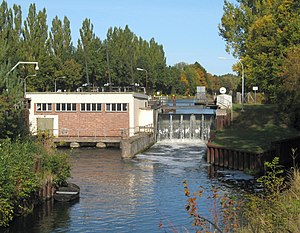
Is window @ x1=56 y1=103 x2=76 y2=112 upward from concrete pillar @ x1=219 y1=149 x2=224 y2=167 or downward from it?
upward

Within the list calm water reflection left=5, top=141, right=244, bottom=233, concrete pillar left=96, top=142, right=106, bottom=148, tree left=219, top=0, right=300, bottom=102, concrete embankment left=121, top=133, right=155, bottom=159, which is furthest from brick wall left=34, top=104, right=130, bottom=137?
tree left=219, top=0, right=300, bottom=102

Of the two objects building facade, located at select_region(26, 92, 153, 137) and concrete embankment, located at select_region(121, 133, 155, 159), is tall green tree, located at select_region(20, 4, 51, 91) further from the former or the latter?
concrete embankment, located at select_region(121, 133, 155, 159)

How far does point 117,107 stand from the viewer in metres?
64.0

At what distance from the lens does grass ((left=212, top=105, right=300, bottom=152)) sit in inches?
1931

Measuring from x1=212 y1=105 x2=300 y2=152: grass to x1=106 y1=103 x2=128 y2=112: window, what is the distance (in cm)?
1130

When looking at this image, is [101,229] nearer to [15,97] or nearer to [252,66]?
[15,97]

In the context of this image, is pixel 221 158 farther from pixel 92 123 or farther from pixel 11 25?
pixel 11 25

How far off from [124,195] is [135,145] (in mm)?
20682

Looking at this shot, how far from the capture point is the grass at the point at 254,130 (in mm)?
49059

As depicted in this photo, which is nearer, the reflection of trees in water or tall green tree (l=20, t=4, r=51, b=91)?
the reflection of trees in water

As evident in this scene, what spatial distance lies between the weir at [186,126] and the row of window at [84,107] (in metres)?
7.57

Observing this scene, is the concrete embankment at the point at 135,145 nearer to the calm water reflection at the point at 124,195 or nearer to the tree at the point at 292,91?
the calm water reflection at the point at 124,195

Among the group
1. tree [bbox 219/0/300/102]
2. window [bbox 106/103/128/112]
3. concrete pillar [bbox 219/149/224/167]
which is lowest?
concrete pillar [bbox 219/149/224/167]

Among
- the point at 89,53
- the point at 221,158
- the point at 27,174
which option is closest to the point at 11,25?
the point at 89,53
